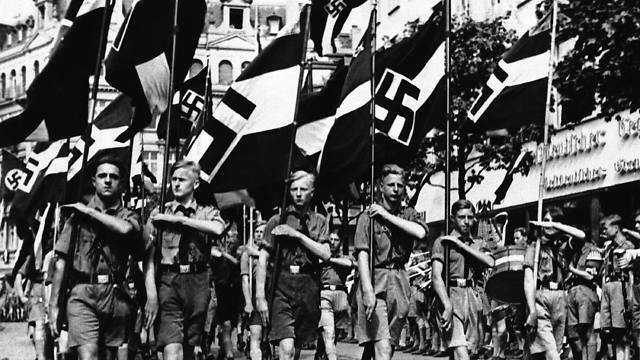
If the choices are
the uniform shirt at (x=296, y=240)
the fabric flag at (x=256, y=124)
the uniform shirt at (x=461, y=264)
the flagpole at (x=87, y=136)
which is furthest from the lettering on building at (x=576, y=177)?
the flagpole at (x=87, y=136)

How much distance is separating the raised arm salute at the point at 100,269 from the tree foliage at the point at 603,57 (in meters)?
7.46

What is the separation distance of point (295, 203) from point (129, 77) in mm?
2017

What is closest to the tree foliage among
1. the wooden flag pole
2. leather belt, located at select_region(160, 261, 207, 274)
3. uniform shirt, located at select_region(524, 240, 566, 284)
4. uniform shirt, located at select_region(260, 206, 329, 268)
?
the wooden flag pole

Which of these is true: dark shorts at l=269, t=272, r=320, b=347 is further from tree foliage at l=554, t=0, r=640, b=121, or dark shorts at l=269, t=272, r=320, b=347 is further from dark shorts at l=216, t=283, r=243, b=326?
dark shorts at l=216, t=283, r=243, b=326

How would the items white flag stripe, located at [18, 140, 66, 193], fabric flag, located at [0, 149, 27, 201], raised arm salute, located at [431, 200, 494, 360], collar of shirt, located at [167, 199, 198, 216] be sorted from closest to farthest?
collar of shirt, located at [167, 199, 198, 216] < raised arm salute, located at [431, 200, 494, 360] < white flag stripe, located at [18, 140, 66, 193] < fabric flag, located at [0, 149, 27, 201]

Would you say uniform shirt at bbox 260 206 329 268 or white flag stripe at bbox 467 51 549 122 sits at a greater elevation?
white flag stripe at bbox 467 51 549 122

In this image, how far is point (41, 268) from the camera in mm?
20375

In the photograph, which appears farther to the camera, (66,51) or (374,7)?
(374,7)

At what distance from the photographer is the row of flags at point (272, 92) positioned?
43.4 feet

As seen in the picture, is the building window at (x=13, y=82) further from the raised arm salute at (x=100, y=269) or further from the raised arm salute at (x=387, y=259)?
the raised arm salute at (x=100, y=269)

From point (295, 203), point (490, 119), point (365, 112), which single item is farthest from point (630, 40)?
point (295, 203)

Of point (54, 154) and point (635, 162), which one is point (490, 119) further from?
point (635, 162)

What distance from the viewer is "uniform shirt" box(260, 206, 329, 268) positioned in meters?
12.6

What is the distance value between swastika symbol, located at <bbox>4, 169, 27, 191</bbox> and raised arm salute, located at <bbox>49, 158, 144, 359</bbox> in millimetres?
11356
